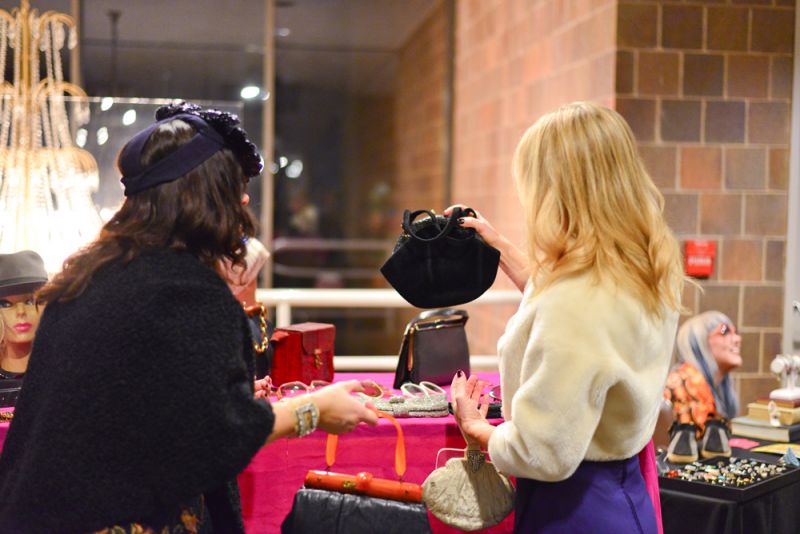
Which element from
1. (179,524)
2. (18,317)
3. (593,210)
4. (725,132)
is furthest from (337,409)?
(725,132)

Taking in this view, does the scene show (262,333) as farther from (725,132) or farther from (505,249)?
(725,132)

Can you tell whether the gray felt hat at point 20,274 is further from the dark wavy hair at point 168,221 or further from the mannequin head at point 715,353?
the mannequin head at point 715,353

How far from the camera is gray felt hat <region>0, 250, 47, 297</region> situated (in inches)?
86.6

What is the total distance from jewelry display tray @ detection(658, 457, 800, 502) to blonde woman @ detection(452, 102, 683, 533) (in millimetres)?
889

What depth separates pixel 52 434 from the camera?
4.66 feet

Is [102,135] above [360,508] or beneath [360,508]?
above

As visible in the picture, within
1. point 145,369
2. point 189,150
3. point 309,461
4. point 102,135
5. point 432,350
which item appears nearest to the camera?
point 145,369

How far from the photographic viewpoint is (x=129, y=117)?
3.17 meters

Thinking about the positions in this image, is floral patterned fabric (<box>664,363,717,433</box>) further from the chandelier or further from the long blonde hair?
the chandelier

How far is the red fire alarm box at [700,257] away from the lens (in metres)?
3.92

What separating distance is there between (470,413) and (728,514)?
105 centimetres

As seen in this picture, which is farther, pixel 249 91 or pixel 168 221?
pixel 249 91

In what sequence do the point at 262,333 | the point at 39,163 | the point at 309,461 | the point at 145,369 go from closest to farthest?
1. the point at 145,369
2. the point at 309,461
3. the point at 262,333
4. the point at 39,163

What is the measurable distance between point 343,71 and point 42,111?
425cm
